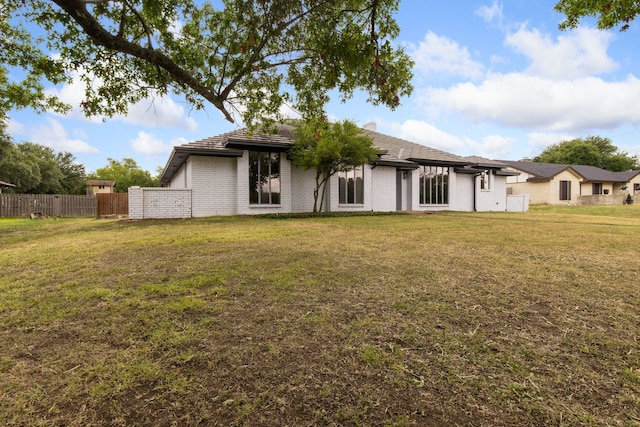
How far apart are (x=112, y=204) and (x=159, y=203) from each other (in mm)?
10858

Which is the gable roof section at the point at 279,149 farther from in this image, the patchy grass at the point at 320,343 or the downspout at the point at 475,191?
the patchy grass at the point at 320,343

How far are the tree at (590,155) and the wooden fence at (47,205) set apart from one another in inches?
2515

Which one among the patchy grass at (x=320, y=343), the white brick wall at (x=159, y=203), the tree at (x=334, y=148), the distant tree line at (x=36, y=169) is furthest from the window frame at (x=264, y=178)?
the distant tree line at (x=36, y=169)

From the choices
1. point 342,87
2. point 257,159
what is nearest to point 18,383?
point 342,87

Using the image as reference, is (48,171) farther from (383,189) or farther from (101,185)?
(383,189)

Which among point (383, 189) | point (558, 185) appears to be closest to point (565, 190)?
point (558, 185)

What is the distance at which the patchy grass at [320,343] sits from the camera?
186 centimetres

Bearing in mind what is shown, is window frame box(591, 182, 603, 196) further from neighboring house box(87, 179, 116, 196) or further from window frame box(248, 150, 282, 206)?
neighboring house box(87, 179, 116, 196)

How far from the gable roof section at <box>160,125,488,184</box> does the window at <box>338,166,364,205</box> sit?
1147 millimetres

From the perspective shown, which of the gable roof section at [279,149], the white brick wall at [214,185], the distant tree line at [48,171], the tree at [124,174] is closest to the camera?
the gable roof section at [279,149]

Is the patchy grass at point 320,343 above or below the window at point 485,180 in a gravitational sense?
below

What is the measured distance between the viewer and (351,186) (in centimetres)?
1673

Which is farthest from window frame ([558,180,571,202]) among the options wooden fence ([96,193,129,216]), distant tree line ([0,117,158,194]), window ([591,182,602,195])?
distant tree line ([0,117,158,194])

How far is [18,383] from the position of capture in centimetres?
207
